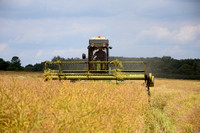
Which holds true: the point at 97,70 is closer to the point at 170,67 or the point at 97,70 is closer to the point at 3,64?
the point at 170,67

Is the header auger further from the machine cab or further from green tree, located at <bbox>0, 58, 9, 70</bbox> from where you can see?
green tree, located at <bbox>0, 58, 9, 70</bbox>

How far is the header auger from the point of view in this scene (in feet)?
24.7

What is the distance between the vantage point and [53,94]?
10.9ft

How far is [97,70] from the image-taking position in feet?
22.2

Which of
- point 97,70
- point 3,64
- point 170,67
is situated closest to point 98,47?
point 97,70

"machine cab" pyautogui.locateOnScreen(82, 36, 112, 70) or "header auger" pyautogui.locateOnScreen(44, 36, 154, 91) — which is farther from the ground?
"machine cab" pyautogui.locateOnScreen(82, 36, 112, 70)

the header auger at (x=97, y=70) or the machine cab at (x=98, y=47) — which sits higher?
the machine cab at (x=98, y=47)

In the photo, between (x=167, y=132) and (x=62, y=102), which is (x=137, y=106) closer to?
(x=167, y=132)

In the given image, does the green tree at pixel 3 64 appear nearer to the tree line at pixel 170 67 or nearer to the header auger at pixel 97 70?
the tree line at pixel 170 67

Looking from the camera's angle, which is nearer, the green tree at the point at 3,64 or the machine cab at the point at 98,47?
the machine cab at the point at 98,47

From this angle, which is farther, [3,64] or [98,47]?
[3,64]

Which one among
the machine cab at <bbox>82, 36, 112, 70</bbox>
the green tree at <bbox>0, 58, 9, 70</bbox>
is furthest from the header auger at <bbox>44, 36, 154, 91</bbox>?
the green tree at <bbox>0, 58, 9, 70</bbox>

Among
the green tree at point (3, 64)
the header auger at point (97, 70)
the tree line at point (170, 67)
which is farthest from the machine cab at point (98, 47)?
the green tree at point (3, 64)

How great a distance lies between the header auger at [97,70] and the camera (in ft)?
24.7
